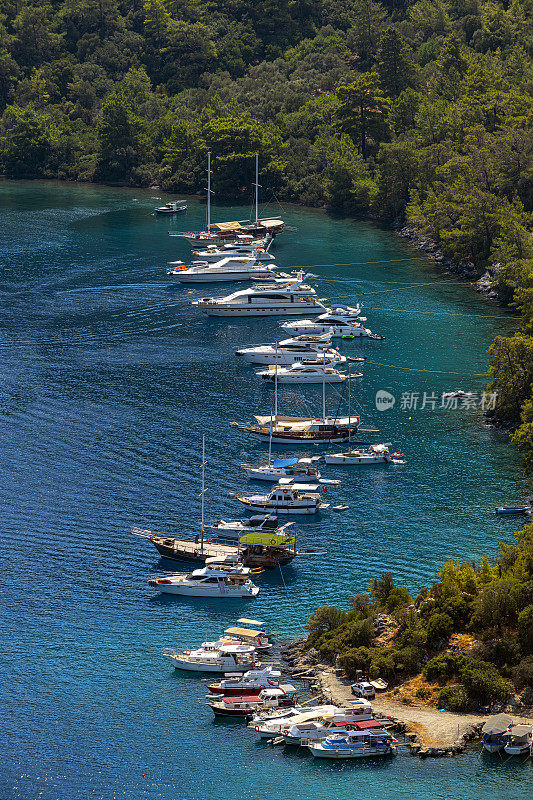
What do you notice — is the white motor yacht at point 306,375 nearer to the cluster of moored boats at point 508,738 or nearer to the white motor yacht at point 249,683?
the white motor yacht at point 249,683

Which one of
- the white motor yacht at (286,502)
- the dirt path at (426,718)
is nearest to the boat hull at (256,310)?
the white motor yacht at (286,502)

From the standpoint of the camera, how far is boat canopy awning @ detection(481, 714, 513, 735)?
2835 inches

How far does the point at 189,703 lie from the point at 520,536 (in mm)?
27202

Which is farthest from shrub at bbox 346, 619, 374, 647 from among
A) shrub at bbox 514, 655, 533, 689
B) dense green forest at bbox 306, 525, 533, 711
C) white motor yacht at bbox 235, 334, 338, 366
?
white motor yacht at bbox 235, 334, 338, 366

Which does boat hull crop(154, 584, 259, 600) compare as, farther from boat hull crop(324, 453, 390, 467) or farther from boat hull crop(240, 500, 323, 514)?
boat hull crop(324, 453, 390, 467)

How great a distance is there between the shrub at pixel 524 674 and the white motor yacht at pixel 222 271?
10574 cm

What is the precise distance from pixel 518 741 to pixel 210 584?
28.5m

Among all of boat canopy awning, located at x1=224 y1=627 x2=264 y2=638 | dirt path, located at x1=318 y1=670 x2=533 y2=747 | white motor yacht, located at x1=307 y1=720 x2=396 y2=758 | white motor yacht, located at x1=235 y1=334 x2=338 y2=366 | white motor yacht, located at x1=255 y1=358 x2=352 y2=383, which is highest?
white motor yacht, located at x1=235 y1=334 x2=338 y2=366

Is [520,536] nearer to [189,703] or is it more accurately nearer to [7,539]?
[189,703]

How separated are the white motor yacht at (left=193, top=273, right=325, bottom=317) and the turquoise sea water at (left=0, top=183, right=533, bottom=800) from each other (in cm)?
258

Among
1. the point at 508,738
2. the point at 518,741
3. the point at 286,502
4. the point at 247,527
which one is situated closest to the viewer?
the point at 518,741

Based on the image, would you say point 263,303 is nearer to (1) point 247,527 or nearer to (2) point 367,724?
(1) point 247,527

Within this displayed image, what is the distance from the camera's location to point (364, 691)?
77.9 meters

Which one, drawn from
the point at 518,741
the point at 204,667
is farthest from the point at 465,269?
the point at 518,741
